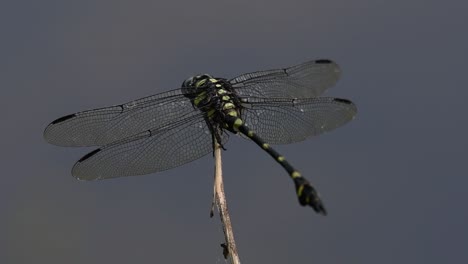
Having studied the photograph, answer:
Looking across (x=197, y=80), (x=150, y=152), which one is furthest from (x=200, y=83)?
(x=150, y=152)

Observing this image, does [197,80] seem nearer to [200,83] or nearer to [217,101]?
[200,83]

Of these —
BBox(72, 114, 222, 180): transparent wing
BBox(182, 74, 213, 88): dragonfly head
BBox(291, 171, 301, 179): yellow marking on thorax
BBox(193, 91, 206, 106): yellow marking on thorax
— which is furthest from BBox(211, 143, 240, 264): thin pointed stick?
BBox(182, 74, 213, 88): dragonfly head

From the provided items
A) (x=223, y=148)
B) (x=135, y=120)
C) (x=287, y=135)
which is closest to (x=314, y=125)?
(x=287, y=135)

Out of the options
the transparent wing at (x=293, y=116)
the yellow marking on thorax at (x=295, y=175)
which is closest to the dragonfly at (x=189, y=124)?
the transparent wing at (x=293, y=116)

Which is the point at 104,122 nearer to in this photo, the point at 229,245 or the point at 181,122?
the point at 181,122

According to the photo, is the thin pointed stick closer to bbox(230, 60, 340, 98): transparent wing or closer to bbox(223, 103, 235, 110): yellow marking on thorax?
bbox(223, 103, 235, 110): yellow marking on thorax

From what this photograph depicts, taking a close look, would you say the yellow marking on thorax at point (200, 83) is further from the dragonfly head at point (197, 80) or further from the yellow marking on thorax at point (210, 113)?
the yellow marking on thorax at point (210, 113)
